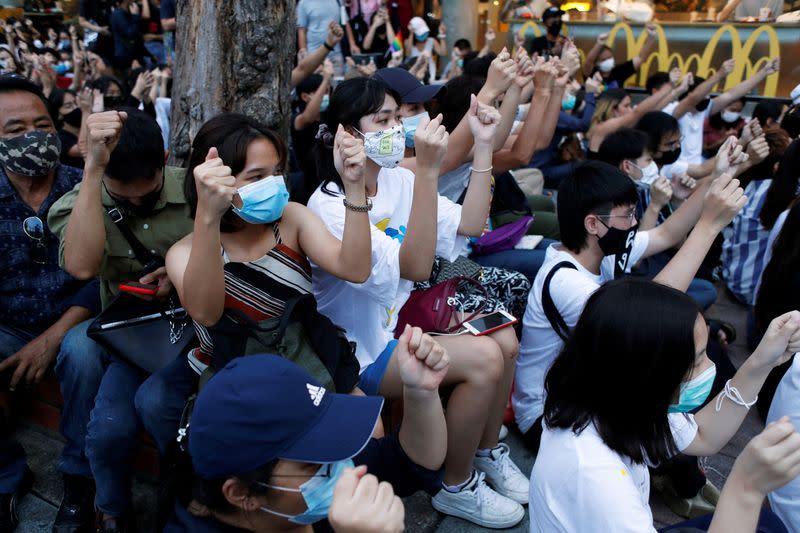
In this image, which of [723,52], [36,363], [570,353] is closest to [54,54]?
[36,363]

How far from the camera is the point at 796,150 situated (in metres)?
3.94

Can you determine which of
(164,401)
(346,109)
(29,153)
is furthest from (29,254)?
(346,109)

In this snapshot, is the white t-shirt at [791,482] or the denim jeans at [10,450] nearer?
the white t-shirt at [791,482]

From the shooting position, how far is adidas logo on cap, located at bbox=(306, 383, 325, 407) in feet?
4.85

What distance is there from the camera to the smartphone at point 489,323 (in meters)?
2.64

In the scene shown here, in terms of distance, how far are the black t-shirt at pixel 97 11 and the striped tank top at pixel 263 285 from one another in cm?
921

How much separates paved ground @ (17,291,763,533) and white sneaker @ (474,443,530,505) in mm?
108

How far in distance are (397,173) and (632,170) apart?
1884mm

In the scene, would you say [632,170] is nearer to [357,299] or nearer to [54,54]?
[357,299]

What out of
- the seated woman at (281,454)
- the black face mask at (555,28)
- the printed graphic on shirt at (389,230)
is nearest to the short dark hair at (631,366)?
the seated woman at (281,454)

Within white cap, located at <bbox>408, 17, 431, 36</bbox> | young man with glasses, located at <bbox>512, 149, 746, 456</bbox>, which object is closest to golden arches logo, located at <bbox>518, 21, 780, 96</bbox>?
white cap, located at <bbox>408, 17, 431, 36</bbox>

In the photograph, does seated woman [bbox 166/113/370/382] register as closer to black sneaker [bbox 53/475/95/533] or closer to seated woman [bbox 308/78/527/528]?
seated woman [bbox 308/78/527/528]

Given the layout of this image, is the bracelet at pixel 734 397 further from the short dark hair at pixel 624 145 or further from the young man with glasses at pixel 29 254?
the young man with glasses at pixel 29 254

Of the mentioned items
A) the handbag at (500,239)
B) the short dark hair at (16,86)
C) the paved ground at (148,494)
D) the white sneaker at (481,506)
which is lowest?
the paved ground at (148,494)
